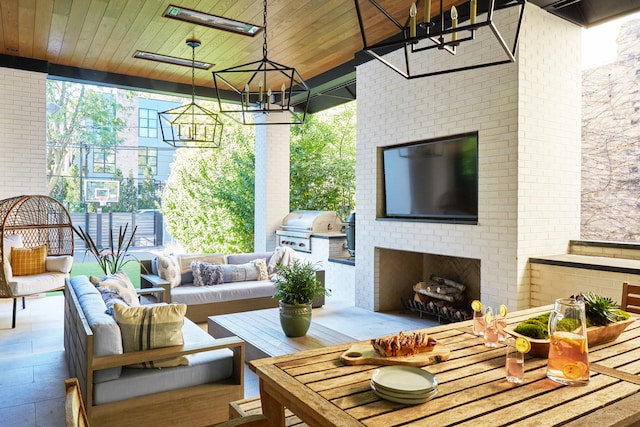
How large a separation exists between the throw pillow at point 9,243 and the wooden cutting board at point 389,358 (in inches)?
208

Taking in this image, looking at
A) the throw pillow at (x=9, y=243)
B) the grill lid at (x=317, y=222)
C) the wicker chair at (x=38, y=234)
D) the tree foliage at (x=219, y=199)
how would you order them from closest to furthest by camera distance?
the wicker chair at (x=38, y=234), the throw pillow at (x=9, y=243), the grill lid at (x=317, y=222), the tree foliage at (x=219, y=199)

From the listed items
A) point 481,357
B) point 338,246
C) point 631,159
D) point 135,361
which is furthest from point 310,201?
point 481,357

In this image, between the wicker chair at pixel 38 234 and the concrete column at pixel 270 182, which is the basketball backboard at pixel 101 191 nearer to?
the wicker chair at pixel 38 234

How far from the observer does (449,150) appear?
4.96 m

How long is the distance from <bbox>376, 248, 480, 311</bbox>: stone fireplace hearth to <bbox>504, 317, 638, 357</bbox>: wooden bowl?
358 cm

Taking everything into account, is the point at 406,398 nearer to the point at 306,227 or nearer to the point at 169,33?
the point at 169,33

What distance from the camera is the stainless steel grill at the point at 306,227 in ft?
24.4

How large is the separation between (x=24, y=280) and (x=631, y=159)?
650cm

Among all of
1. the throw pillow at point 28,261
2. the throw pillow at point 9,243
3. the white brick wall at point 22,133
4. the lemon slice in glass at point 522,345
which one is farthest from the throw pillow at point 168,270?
the lemon slice in glass at point 522,345

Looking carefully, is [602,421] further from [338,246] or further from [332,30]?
[338,246]

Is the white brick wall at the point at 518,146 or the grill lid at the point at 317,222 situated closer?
the white brick wall at the point at 518,146

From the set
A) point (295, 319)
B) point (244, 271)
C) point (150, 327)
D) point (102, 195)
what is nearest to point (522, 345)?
point (150, 327)

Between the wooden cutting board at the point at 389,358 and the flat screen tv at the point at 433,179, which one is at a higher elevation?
the flat screen tv at the point at 433,179

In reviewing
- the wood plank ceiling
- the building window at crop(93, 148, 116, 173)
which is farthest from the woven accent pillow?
the building window at crop(93, 148, 116, 173)
